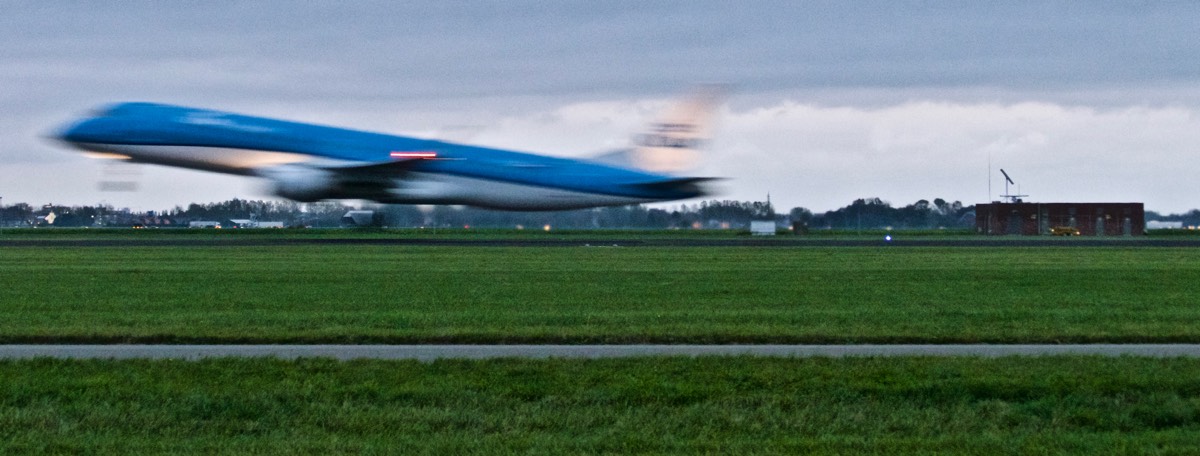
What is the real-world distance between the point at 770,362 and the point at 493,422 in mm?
5469

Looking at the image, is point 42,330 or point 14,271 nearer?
point 42,330

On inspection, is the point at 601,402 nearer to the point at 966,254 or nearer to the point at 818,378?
the point at 818,378

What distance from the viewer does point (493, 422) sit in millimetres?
12727

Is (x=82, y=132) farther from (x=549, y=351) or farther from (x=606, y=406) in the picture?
(x=549, y=351)

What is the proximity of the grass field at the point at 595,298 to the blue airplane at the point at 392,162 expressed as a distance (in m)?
13.3

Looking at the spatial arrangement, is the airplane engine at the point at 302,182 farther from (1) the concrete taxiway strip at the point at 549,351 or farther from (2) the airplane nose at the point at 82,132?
(1) the concrete taxiway strip at the point at 549,351

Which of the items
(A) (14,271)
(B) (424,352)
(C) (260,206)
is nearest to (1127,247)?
(A) (14,271)

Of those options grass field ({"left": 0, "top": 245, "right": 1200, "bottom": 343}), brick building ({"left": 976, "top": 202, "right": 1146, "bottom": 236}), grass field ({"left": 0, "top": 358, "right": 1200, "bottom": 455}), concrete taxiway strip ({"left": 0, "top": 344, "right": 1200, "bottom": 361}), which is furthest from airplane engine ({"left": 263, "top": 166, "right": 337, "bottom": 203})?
grass field ({"left": 0, "top": 245, "right": 1200, "bottom": 343})

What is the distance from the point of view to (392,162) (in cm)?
721

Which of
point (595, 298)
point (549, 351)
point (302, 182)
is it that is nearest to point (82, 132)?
point (302, 182)

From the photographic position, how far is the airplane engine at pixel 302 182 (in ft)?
24.1

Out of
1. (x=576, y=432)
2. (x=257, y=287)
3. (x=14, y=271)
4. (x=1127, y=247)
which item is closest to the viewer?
(x=576, y=432)

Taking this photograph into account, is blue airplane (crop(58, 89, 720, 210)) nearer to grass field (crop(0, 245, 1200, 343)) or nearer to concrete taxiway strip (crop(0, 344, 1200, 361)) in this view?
concrete taxiway strip (crop(0, 344, 1200, 361))

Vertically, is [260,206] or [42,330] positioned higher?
[260,206]
